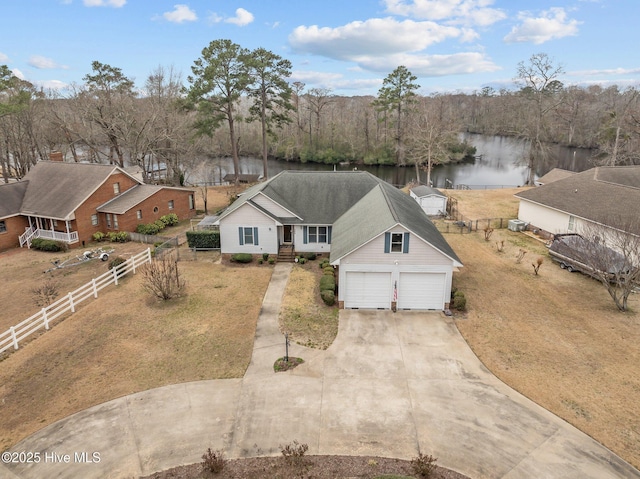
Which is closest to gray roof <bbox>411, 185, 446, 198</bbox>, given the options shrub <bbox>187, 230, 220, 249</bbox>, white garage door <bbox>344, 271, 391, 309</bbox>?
shrub <bbox>187, 230, 220, 249</bbox>

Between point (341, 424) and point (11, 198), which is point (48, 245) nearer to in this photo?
point (11, 198)

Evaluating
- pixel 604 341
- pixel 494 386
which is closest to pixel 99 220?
pixel 494 386

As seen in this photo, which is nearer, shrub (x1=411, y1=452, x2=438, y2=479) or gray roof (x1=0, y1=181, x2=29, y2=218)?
shrub (x1=411, y1=452, x2=438, y2=479)

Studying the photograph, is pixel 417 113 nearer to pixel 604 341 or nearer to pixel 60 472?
pixel 604 341

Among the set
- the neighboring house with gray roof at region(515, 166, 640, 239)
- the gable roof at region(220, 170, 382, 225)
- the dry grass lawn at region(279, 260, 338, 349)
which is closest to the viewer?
the dry grass lawn at region(279, 260, 338, 349)

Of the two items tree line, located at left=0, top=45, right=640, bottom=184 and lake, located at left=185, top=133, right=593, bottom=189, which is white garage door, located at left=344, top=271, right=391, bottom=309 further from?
lake, located at left=185, top=133, right=593, bottom=189

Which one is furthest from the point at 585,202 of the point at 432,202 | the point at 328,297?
the point at 328,297
